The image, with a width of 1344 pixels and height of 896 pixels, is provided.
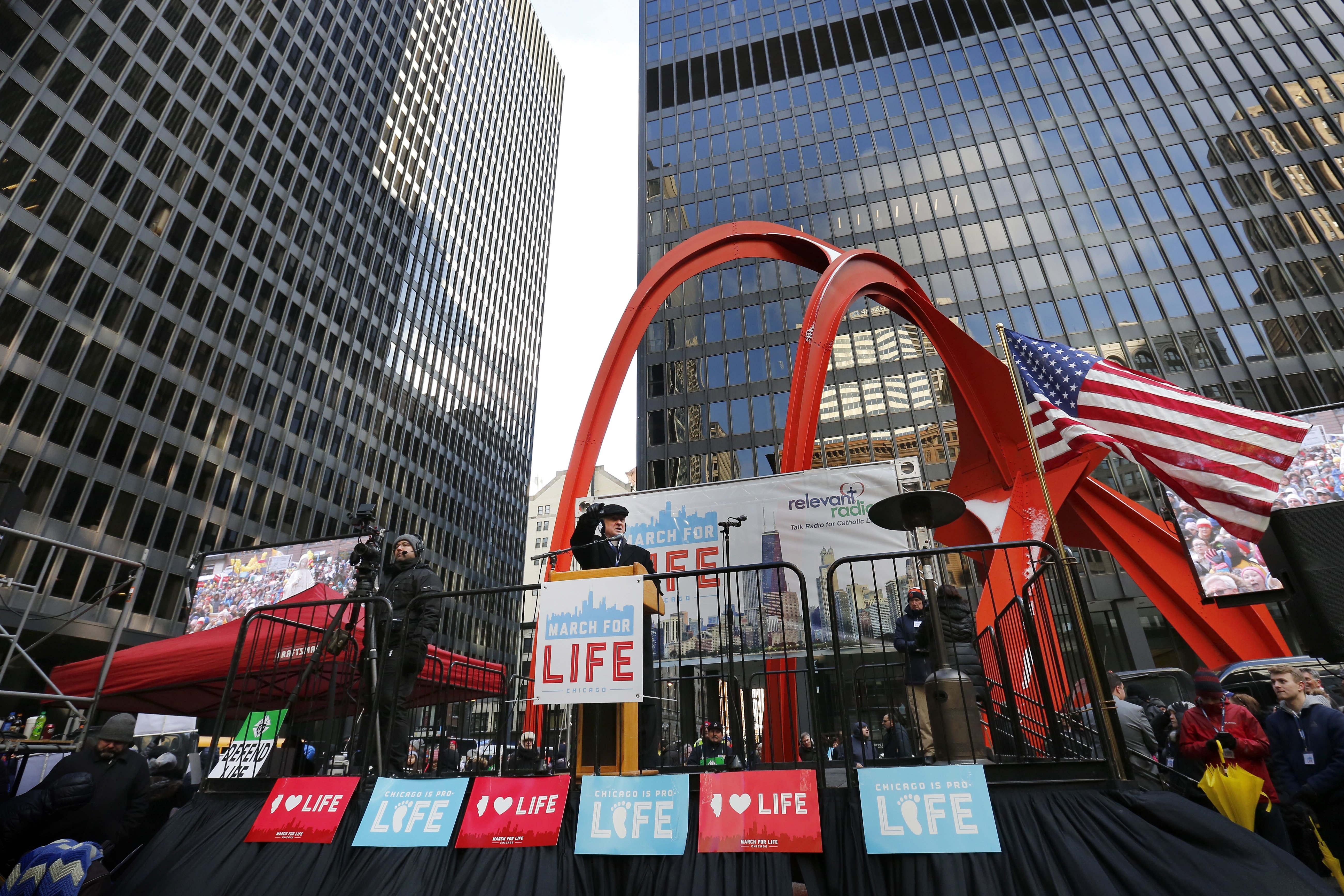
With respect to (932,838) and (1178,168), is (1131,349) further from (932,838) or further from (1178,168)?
(932,838)

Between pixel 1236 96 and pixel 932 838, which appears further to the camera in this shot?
pixel 1236 96

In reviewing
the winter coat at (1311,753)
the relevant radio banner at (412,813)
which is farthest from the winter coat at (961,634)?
the relevant radio banner at (412,813)

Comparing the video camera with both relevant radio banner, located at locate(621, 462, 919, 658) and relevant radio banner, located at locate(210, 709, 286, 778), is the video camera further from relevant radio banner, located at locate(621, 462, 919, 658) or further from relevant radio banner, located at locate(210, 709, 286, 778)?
relevant radio banner, located at locate(621, 462, 919, 658)

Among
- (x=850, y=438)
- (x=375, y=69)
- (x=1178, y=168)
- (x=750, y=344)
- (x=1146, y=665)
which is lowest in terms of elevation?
(x=1146, y=665)

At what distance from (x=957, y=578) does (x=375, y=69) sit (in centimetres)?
6076

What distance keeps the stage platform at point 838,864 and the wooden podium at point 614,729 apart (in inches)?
26.9

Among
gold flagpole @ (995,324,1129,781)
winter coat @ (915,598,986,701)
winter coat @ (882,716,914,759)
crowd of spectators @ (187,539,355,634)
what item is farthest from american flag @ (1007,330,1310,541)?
crowd of spectators @ (187,539,355,634)

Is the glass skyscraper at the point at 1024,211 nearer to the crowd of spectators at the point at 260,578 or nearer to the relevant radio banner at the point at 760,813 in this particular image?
the crowd of spectators at the point at 260,578

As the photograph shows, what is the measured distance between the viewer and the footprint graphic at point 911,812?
3.80m

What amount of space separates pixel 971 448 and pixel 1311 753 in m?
7.43

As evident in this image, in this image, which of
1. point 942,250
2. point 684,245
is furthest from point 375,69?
point 684,245

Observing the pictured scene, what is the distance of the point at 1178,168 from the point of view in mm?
39469

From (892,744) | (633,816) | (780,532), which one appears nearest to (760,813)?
(633,816)

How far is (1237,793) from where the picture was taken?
486cm
